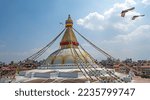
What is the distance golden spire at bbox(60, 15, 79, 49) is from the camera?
12.9 metres

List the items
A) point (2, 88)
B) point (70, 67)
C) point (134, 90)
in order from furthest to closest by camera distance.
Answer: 1. point (70, 67)
2. point (2, 88)
3. point (134, 90)

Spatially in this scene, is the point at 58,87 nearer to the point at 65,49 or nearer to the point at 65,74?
the point at 65,74

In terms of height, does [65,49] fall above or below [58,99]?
above

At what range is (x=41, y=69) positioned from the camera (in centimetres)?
1246

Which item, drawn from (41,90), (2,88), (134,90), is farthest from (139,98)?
(2,88)

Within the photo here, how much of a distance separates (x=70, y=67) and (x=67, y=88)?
6.48 meters

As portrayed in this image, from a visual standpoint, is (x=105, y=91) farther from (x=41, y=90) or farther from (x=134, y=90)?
(x=41, y=90)

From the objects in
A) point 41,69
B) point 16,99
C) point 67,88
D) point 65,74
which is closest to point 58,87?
point 67,88

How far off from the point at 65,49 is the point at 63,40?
22.0 inches

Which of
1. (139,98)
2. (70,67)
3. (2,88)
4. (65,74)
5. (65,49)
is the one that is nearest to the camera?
(139,98)

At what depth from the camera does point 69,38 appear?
1290 cm

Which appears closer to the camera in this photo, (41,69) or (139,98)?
(139,98)

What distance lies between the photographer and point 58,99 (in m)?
4.80

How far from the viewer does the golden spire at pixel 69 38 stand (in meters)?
12.9
